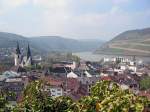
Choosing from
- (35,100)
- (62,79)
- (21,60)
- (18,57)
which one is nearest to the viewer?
(35,100)

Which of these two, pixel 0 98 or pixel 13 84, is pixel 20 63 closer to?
pixel 13 84

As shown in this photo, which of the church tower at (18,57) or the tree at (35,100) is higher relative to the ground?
the tree at (35,100)

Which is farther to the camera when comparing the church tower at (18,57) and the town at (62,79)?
the church tower at (18,57)

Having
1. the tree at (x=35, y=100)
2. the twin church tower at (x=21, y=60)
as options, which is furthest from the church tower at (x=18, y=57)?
the tree at (x=35, y=100)

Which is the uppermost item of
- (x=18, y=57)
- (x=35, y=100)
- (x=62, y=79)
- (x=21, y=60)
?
(x=35, y=100)

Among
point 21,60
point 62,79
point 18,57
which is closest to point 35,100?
point 62,79

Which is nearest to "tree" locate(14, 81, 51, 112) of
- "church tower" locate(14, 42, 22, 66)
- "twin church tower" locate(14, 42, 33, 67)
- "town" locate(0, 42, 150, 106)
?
"town" locate(0, 42, 150, 106)

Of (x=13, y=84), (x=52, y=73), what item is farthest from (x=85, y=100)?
(x=52, y=73)

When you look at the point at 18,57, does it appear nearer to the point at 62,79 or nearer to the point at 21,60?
the point at 21,60

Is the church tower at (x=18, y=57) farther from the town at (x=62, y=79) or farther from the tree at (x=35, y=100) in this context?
the tree at (x=35, y=100)

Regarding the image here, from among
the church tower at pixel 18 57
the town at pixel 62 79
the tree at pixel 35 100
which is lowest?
the town at pixel 62 79

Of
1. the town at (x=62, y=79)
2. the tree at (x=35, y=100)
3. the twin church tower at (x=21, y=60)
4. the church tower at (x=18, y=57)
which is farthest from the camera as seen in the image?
the twin church tower at (x=21, y=60)
